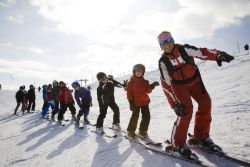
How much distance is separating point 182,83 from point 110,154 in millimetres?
2174

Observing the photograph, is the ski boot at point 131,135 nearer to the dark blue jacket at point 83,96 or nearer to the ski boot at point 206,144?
the ski boot at point 206,144

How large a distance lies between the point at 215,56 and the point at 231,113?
342 cm

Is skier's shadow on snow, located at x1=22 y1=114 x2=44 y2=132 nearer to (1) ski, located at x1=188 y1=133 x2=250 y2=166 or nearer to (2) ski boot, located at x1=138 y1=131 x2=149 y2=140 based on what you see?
(2) ski boot, located at x1=138 y1=131 x2=149 y2=140

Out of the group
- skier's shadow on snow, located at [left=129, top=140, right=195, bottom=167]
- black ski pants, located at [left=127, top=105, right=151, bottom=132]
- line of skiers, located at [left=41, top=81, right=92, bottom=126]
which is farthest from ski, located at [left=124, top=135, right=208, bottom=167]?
line of skiers, located at [left=41, top=81, right=92, bottom=126]

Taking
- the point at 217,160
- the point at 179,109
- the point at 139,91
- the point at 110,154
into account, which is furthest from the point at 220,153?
the point at 139,91

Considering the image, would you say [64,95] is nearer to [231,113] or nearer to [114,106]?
[114,106]

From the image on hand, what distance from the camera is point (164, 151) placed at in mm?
4586

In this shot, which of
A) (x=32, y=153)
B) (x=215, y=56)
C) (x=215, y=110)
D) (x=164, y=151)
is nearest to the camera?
(x=215, y=56)

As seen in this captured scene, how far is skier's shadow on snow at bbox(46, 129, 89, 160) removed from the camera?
5.70 m

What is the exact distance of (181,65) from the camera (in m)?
4.36

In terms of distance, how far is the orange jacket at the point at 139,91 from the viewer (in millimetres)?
6543

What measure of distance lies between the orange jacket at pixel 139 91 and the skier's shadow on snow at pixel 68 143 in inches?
76.9

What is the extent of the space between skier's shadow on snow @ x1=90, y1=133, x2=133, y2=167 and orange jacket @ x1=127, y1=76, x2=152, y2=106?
1.13m

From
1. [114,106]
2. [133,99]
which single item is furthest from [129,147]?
[114,106]
